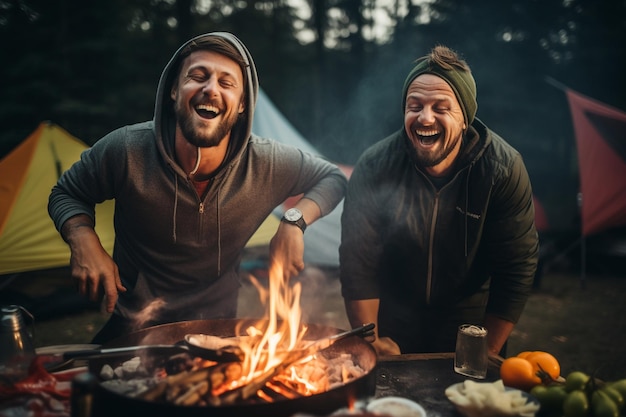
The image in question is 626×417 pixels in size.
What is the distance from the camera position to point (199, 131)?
9.17ft

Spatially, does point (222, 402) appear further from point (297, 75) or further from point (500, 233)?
point (297, 75)

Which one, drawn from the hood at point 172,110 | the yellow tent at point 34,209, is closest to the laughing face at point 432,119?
the hood at point 172,110

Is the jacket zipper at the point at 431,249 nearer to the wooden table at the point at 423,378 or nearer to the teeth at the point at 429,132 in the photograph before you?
the teeth at the point at 429,132

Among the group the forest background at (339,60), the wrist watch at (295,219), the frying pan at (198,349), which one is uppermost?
the forest background at (339,60)

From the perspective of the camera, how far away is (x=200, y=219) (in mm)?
2900

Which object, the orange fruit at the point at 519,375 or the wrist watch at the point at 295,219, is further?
the wrist watch at the point at 295,219

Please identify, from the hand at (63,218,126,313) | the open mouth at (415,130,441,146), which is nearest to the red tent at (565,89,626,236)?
the open mouth at (415,130,441,146)

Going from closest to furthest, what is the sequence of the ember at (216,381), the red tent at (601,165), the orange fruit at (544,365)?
1. the ember at (216,381)
2. the orange fruit at (544,365)
3. the red tent at (601,165)

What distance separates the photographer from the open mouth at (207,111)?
2.75 metres

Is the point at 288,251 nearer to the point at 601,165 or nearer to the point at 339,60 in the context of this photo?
the point at 601,165

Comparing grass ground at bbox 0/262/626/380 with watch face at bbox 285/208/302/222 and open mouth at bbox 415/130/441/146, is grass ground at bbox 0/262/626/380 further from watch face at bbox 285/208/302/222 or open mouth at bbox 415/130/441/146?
open mouth at bbox 415/130/441/146

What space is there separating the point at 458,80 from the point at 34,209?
5034 mm

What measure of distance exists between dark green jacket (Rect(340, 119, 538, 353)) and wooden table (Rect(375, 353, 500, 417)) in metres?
0.59

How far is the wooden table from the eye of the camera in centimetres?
207
